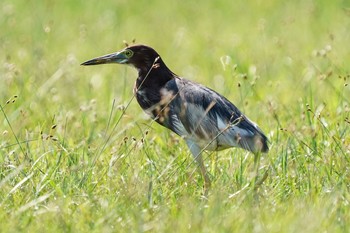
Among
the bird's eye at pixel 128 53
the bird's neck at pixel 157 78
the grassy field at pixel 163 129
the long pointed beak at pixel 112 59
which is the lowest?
the grassy field at pixel 163 129

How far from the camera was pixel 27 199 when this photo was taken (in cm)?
602

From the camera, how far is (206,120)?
7.12 meters

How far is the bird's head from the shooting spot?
7496 millimetres

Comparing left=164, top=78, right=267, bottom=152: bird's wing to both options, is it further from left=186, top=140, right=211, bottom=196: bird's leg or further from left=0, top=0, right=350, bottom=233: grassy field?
left=0, top=0, right=350, bottom=233: grassy field

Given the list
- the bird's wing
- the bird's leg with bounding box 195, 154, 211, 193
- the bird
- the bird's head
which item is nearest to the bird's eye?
the bird's head

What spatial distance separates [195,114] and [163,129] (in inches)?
43.8

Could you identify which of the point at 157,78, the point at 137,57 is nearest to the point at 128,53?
the point at 137,57

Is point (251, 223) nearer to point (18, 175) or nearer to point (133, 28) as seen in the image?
point (18, 175)

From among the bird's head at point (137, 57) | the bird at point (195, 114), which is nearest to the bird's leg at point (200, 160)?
the bird at point (195, 114)

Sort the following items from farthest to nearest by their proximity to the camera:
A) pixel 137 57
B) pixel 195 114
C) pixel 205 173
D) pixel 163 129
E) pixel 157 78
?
1. pixel 163 129
2. pixel 137 57
3. pixel 157 78
4. pixel 195 114
5. pixel 205 173

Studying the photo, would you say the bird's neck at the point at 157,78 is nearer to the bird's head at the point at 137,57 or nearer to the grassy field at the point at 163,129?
the bird's head at the point at 137,57

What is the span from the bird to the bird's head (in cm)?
11

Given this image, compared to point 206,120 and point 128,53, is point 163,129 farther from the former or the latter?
point 206,120

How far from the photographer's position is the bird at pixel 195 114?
22.7ft
